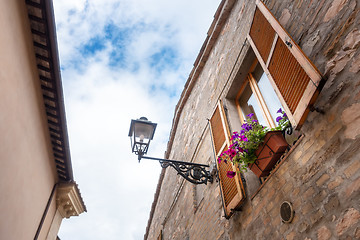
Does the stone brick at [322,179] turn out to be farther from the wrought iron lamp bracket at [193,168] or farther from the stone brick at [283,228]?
the wrought iron lamp bracket at [193,168]

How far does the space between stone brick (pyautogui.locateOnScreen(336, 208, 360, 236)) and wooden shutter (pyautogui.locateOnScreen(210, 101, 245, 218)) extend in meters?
1.29

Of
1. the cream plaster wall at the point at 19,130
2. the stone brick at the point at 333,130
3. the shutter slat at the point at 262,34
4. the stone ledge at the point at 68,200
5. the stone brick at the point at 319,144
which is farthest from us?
the stone ledge at the point at 68,200

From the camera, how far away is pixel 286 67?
7.80 feet

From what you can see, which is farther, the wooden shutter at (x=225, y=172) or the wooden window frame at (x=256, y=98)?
the wooden window frame at (x=256, y=98)

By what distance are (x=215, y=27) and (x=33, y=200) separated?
5209 mm

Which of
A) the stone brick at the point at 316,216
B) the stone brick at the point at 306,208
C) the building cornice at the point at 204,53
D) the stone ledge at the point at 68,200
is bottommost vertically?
the stone brick at the point at 316,216

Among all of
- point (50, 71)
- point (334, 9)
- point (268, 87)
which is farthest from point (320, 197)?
point (50, 71)

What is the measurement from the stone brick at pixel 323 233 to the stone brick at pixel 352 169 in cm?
41

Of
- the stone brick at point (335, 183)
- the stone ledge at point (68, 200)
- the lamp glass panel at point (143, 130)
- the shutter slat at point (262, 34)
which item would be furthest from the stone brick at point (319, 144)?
the stone ledge at point (68, 200)

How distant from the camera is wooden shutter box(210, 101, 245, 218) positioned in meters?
3.07

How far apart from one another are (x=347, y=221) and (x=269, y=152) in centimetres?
90

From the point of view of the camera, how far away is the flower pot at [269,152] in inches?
93.1

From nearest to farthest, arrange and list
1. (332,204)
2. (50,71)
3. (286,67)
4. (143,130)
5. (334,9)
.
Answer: (332,204) < (334,9) < (286,67) < (50,71) < (143,130)

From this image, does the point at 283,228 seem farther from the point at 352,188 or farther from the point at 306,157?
the point at 352,188
